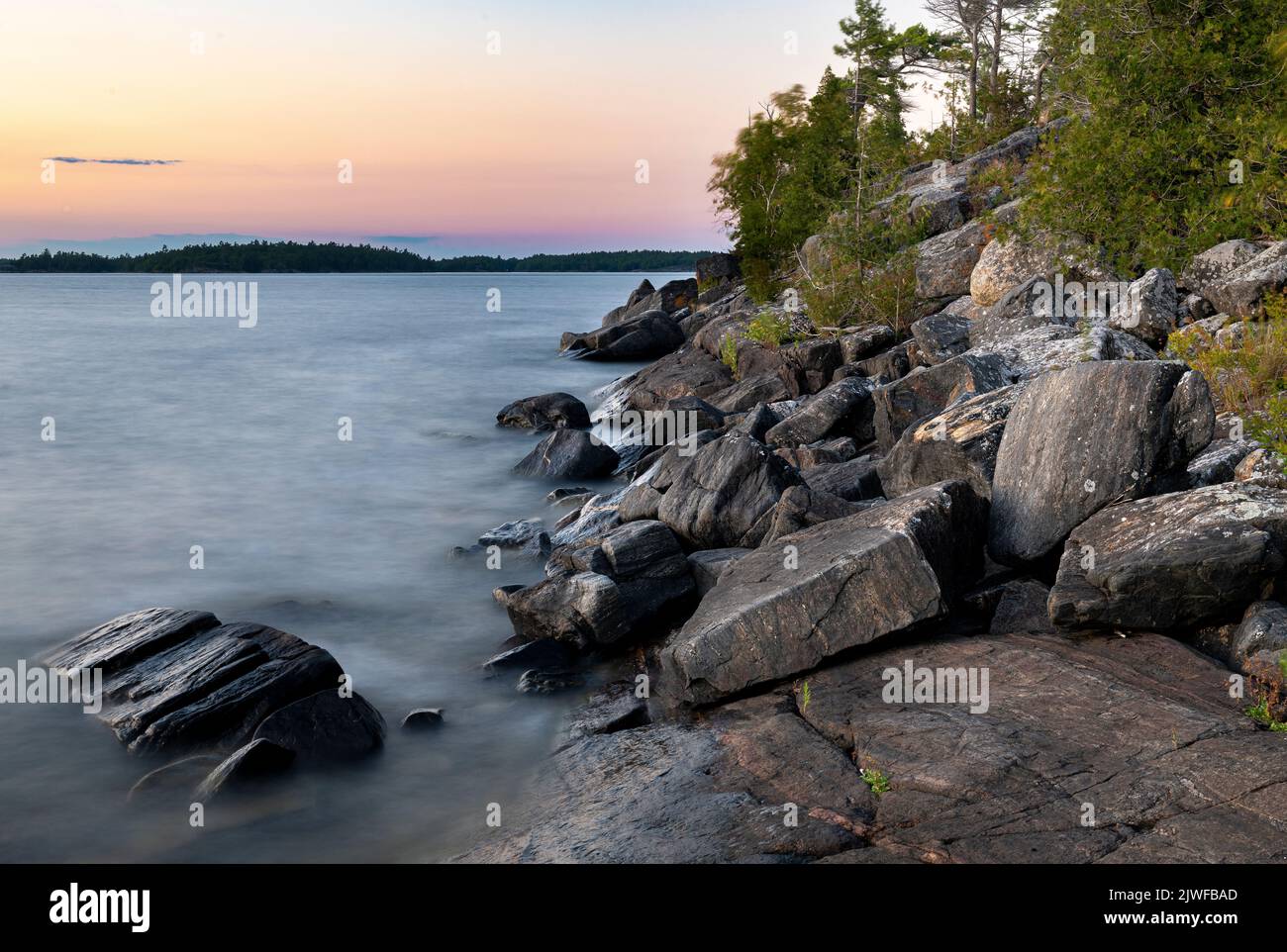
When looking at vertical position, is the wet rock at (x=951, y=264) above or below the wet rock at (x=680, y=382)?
above

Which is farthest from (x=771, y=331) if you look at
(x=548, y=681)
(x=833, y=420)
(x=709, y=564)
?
(x=548, y=681)

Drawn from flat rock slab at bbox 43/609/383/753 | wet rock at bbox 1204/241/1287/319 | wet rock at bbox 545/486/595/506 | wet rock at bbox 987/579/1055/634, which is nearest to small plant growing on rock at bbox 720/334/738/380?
wet rock at bbox 545/486/595/506

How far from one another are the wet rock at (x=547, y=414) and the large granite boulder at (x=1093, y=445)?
2358 cm

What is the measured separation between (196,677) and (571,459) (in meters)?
14.7

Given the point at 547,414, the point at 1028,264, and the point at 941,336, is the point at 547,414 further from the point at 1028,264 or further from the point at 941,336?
the point at 1028,264

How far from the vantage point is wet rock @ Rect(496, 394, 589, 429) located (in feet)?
115

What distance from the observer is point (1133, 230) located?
21141 millimetres

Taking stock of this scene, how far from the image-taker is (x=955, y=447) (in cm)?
1354

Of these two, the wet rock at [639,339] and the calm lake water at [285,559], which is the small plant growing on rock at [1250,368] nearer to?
the calm lake water at [285,559]

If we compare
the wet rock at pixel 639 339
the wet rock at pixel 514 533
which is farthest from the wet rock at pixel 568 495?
the wet rock at pixel 639 339

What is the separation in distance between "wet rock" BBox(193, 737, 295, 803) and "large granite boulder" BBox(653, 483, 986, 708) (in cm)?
442

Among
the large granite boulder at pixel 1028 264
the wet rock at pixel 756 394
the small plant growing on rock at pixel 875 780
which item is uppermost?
the large granite boulder at pixel 1028 264

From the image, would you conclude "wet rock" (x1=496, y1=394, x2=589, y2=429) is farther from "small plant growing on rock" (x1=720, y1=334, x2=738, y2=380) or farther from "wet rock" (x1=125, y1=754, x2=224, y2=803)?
"wet rock" (x1=125, y1=754, x2=224, y2=803)

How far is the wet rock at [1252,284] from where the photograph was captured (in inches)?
624
